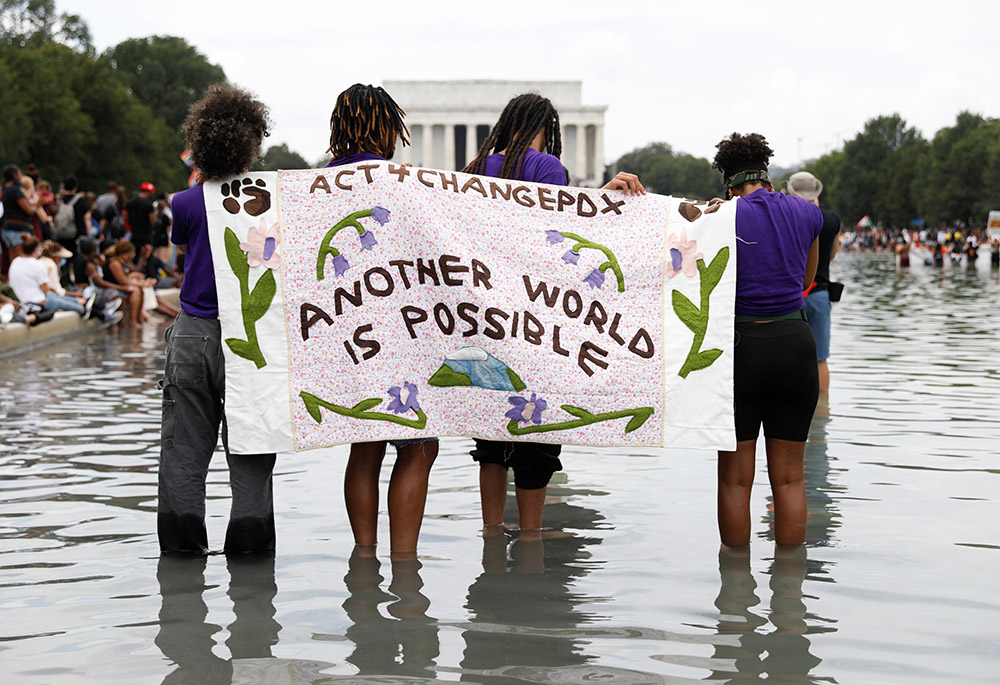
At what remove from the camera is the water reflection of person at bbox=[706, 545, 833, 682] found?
4465 millimetres

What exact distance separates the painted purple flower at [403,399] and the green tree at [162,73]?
98723mm

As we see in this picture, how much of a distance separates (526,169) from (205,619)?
96.5 inches

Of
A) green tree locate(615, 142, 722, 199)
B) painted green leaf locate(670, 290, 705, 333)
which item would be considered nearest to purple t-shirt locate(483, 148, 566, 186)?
painted green leaf locate(670, 290, 705, 333)

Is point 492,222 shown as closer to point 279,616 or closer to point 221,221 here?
point 221,221

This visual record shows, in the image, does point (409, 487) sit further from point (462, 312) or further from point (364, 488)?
point (462, 312)

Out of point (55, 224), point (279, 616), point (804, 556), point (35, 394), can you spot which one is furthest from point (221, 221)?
point (55, 224)

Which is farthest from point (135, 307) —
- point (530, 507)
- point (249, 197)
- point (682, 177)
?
point (682, 177)

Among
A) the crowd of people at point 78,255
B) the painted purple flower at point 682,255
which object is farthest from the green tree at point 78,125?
the painted purple flower at point 682,255

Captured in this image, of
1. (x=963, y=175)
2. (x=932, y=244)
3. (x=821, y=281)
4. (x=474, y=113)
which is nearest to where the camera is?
(x=821, y=281)

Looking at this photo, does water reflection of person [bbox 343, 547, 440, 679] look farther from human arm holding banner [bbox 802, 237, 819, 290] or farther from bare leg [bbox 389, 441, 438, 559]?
human arm holding banner [bbox 802, 237, 819, 290]

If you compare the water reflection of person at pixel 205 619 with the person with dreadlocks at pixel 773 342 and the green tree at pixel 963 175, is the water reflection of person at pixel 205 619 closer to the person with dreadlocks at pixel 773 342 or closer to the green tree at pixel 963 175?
the person with dreadlocks at pixel 773 342

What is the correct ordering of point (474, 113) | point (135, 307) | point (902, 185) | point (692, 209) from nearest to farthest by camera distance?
point (692, 209), point (135, 307), point (902, 185), point (474, 113)

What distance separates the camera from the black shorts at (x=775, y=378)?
5.86 metres

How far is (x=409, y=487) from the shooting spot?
5.82 metres
